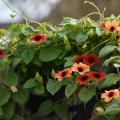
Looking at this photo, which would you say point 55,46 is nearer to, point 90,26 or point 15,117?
point 90,26

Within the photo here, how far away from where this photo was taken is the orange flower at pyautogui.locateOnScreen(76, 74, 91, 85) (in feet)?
4.57

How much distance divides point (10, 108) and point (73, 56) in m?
0.28

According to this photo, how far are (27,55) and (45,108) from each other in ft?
0.63

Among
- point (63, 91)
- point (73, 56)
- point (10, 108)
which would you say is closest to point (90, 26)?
point (73, 56)

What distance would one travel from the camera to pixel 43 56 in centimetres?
156

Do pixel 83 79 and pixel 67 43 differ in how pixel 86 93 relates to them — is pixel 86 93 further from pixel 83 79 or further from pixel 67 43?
pixel 67 43

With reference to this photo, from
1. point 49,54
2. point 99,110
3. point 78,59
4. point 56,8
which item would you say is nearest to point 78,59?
point 78,59

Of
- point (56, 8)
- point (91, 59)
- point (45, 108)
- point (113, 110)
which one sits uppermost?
point (56, 8)

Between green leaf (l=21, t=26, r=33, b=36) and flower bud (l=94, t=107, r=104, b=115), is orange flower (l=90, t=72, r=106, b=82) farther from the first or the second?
green leaf (l=21, t=26, r=33, b=36)

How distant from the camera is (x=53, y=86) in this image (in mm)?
1454

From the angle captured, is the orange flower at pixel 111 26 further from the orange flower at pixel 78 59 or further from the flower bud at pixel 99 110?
the flower bud at pixel 99 110

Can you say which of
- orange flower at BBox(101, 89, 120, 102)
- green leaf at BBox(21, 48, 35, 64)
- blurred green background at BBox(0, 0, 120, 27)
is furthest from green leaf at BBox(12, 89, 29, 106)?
blurred green background at BBox(0, 0, 120, 27)

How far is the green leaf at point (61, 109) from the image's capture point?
4.98 ft

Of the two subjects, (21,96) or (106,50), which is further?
(21,96)
